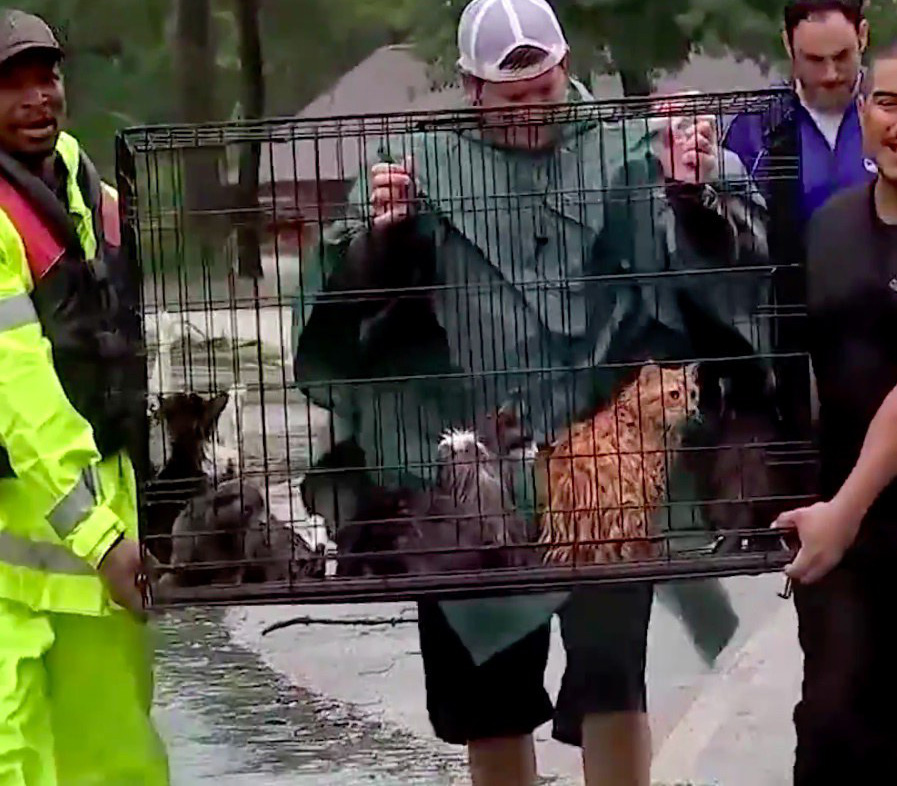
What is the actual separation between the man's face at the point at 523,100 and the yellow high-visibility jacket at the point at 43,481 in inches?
33.5

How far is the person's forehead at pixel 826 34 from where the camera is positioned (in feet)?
14.5

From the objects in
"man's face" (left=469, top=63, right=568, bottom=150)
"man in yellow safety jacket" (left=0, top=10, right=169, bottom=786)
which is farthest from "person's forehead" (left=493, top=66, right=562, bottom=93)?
"man in yellow safety jacket" (left=0, top=10, right=169, bottom=786)

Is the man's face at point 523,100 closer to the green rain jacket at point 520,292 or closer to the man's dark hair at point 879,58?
the green rain jacket at point 520,292

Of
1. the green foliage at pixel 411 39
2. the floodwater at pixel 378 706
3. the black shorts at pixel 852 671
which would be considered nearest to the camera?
the black shorts at pixel 852 671

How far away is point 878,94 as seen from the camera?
3.74m

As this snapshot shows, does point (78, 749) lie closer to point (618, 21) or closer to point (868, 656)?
point (868, 656)

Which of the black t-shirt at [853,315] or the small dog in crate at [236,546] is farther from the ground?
the black t-shirt at [853,315]

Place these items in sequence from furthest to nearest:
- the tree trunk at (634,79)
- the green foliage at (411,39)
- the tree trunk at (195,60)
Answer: the tree trunk at (634,79), the green foliage at (411,39), the tree trunk at (195,60)

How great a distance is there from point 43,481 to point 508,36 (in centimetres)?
128

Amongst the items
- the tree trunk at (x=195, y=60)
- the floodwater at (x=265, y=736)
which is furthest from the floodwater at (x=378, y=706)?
the tree trunk at (x=195, y=60)

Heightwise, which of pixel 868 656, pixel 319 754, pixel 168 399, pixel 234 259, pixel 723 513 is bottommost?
pixel 319 754

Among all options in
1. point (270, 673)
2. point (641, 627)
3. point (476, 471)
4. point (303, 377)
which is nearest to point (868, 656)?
point (641, 627)

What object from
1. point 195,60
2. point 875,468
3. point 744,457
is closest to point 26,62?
point 744,457

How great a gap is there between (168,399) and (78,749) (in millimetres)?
757
